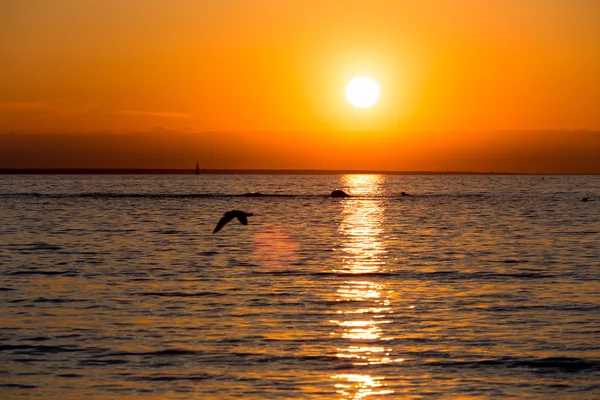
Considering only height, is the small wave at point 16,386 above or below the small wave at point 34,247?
above

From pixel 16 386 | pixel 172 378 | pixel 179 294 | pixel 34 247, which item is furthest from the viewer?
pixel 34 247

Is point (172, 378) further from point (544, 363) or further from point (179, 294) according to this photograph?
point (179, 294)

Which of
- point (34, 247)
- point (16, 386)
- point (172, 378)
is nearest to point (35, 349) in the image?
point (16, 386)

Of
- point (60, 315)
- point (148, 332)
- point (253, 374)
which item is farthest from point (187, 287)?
point (253, 374)

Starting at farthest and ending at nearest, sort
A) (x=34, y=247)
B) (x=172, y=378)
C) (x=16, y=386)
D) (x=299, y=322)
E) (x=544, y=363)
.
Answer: (x=34, y=247), (x=299, y=322), (x=544, y=363), (x=172, y=378), (x=16, y=386)

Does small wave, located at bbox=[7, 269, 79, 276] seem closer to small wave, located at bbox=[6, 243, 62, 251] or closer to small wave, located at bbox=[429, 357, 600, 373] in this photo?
small wave, located at bbox=[6, 243, 62, 251]

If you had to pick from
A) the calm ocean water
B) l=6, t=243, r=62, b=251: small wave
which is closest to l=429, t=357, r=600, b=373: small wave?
the calm ocean water

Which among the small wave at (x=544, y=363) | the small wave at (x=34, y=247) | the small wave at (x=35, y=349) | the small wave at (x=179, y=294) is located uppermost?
the small wave at (x=544, y=363)

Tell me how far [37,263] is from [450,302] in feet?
63.3

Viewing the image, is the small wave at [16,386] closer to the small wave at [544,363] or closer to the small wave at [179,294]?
the small wave at [544,363]

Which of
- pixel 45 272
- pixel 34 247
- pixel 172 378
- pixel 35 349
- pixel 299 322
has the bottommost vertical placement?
pixel 34 247

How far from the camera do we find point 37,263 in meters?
40.2

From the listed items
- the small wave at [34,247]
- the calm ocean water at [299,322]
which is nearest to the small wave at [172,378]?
the calm ocean water at [299,322]

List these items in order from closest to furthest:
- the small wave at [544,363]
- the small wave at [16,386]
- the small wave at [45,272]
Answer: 1. the small wave at [16,386]
2. the small wave at [544,363]
3. the small wave at [45,272]
